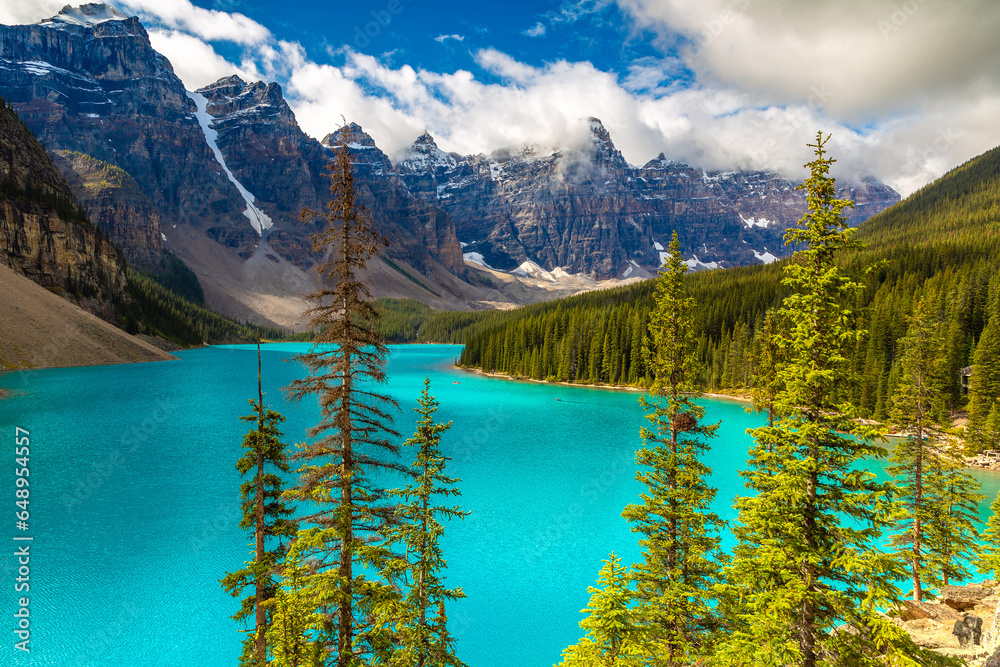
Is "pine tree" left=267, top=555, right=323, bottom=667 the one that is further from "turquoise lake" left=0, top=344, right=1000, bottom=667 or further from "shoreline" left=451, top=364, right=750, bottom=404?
"shoreline" left=451, top=364, right=750, bottom=404

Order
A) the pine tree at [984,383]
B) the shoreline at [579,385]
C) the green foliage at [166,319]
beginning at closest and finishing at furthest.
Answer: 1. the pine tree at [984,383]
2. the shoreline at [579,385]
3. the green foliage at [166,319]

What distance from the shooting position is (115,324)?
115375mm

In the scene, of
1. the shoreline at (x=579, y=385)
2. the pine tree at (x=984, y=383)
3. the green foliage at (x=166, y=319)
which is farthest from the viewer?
the green foliage at (x=166, y=319)

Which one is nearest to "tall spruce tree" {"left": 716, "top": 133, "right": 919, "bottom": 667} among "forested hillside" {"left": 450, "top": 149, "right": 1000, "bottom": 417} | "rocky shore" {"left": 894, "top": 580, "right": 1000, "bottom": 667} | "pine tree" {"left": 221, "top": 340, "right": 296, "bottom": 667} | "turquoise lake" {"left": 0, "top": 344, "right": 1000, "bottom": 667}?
"rocky shore" {"left": 894, "top": 580, "right": 1000, "bottom": 667}

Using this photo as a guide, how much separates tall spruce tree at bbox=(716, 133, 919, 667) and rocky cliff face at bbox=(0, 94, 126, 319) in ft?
456

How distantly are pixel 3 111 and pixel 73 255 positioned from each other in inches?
1693

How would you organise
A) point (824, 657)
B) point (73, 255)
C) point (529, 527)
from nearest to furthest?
point (824, 657) < point (529, 527) < point (73, 255)

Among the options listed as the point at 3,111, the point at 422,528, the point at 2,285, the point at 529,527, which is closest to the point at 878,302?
the point at 529,527

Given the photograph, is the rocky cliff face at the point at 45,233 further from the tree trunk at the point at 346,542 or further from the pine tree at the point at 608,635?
the pine tree at the point at 608,635

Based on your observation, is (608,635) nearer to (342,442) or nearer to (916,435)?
(342,442)

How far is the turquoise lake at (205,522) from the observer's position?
18.2 meters

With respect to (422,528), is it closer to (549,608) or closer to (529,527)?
(549,608)

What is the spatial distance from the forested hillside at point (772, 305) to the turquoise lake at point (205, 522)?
47.2 ft

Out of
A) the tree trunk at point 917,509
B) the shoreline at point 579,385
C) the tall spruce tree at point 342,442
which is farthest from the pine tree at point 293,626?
the shoreline at point 579,385
